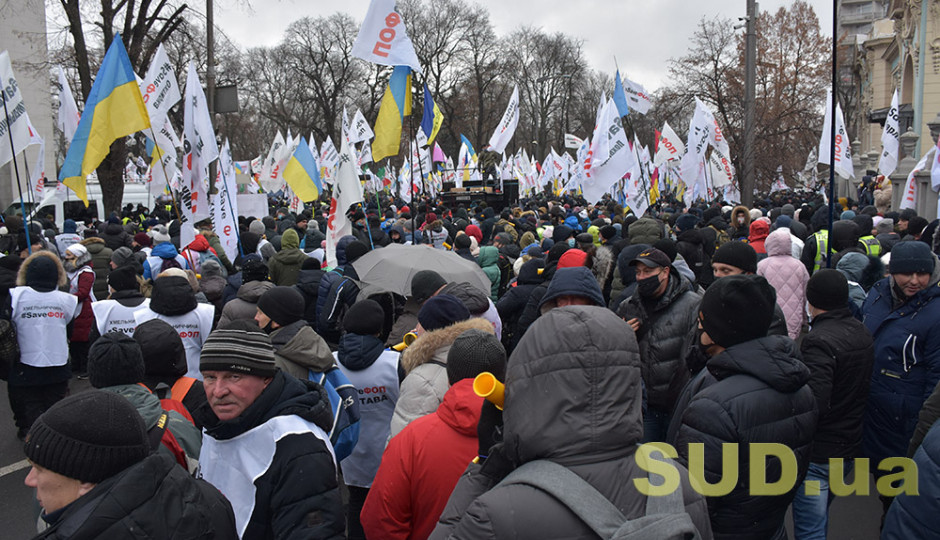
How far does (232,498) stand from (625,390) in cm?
144

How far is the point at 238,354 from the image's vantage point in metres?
2.47

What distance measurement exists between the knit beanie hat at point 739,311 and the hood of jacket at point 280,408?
1.49 metres

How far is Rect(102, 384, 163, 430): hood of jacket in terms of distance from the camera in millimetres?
2734

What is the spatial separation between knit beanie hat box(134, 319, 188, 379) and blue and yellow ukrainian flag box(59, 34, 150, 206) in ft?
14.1

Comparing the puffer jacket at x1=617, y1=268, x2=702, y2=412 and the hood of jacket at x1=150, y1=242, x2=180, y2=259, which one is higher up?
the hood of jacket at x1=150, y1=242, x2=180, y2=259

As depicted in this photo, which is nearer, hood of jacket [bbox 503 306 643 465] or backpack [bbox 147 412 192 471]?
hood of jacket [bbox 503 306 643 465]

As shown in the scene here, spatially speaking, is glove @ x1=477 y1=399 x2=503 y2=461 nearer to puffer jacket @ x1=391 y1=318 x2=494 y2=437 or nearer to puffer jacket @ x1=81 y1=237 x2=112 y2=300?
puffer jacket @ x1=391 y1=318 x2=494 y2=437

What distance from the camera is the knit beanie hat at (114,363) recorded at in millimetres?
2961

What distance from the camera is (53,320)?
19.5 feet

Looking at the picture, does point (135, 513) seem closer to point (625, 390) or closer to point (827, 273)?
point (625, 390)

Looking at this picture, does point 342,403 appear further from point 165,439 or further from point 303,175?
point 303,175

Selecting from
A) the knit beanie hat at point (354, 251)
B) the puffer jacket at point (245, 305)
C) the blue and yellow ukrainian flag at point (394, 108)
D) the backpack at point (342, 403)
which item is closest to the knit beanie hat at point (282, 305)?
the backpack at point (342, 403)

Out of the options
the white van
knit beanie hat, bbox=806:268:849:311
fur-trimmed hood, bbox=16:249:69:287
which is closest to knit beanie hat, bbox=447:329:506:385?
knit beanie hat, bbox=806:268:849:311

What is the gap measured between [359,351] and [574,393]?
7.84 ft
